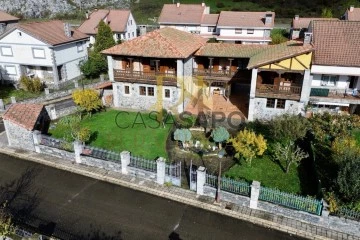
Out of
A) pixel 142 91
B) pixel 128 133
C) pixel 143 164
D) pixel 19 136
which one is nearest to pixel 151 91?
pixel 142 91

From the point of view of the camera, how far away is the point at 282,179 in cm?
2139

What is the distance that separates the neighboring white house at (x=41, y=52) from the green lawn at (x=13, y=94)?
2.19 meters

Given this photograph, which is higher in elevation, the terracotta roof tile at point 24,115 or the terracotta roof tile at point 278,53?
the terracotta roof tile at point 278,53

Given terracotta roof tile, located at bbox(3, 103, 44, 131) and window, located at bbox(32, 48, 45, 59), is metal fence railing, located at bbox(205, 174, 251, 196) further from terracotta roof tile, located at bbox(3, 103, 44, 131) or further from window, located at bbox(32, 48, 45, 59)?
window, located at bbox(32, 48, 45, 59)

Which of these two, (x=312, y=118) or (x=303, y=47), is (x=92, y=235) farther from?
(x=303, y=47)

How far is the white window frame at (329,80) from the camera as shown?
2943 cm

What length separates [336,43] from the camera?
2861 cm

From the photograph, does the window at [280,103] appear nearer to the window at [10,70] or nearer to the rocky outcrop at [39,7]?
the window at [10,70]

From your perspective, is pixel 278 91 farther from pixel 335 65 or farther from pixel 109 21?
pixel 109 21

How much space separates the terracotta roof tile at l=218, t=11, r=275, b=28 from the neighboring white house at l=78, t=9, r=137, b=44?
18943 mm

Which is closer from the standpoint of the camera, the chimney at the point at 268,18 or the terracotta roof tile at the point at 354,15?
the terracotta roof tile at the point at 354,15

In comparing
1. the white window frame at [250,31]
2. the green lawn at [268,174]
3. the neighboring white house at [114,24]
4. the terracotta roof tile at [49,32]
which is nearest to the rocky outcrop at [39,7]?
the neighboring white house at [114,24]

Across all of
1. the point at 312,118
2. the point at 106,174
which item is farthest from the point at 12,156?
the point at 312,118

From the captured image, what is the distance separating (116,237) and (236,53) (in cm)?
2331
